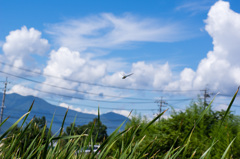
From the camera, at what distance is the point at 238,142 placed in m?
10.1

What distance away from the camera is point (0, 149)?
2734 millimetres

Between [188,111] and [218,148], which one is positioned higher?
[188,111]

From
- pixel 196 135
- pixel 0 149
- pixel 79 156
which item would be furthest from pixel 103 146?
pixel 196 135

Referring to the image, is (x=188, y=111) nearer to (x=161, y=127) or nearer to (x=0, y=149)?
(x=161, y=127)

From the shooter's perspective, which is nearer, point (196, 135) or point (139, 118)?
point (196, 135)

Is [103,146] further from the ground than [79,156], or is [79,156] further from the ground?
[103,146]

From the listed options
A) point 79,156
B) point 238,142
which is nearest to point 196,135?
point 238,142

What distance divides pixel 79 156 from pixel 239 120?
1032cm

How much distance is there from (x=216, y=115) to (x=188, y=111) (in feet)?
4.10

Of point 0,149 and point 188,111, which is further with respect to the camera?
point 188,111

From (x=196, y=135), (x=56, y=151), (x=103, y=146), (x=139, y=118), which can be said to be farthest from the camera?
(x=139, y=118)

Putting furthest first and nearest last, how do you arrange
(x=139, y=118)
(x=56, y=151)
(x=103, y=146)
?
(x=139, y=118)
(x=56, y=151)
(x=103, y=146)

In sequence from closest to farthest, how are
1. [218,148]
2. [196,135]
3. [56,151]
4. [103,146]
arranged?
[103,146]
[56,151]
[218,148]
[196,135]

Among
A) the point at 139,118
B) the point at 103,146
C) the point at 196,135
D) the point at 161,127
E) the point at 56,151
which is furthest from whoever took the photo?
the point at 139,118
